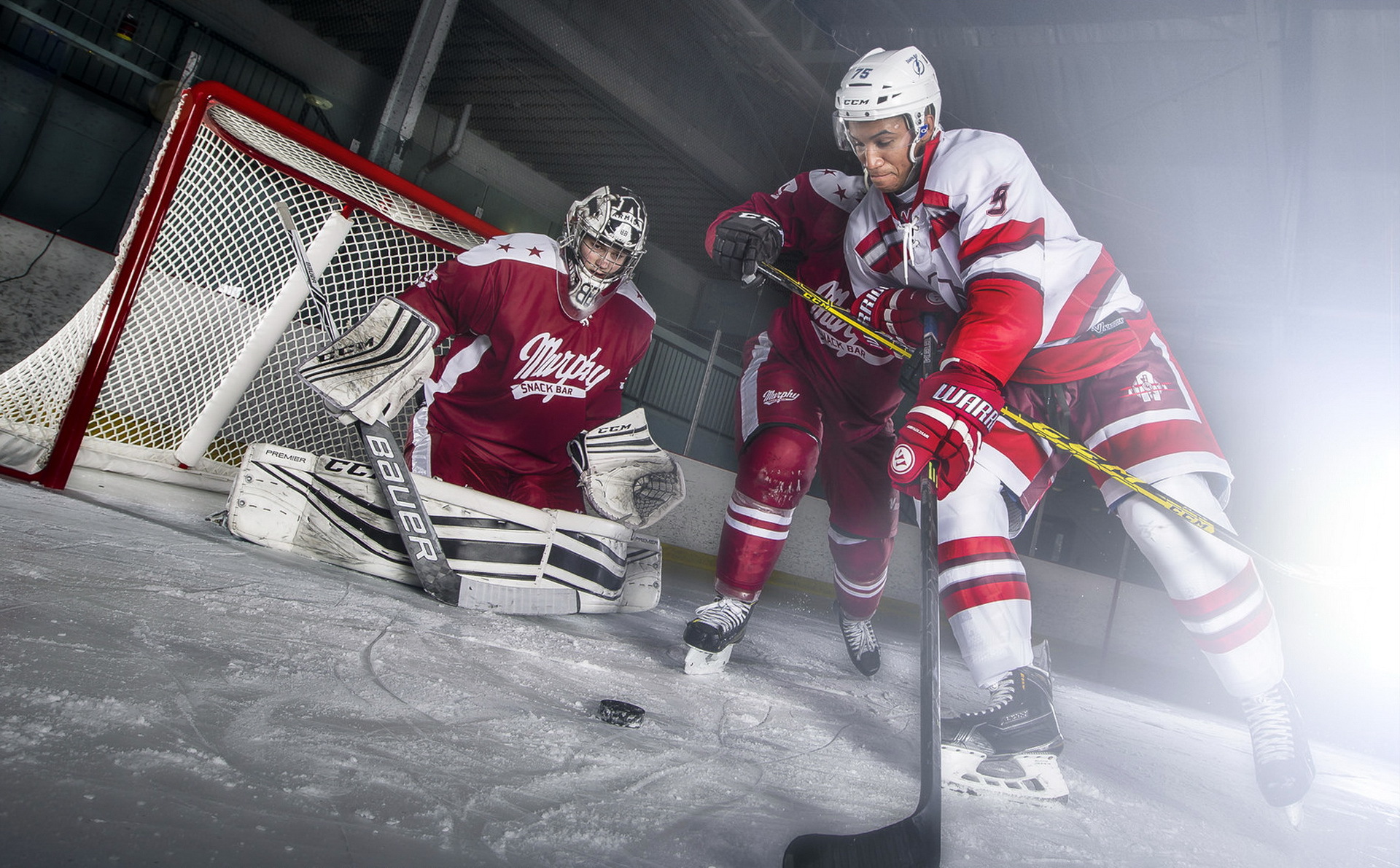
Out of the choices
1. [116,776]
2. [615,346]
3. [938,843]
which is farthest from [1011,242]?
[116,776]

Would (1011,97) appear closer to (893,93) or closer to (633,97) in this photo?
(633,97)

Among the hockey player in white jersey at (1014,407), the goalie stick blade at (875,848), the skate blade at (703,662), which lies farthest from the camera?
the skate blade at (703,662)

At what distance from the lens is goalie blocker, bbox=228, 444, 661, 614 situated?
5.53ft

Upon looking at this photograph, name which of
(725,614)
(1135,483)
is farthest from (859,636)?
(1135,483)

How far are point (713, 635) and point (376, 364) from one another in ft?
3.16

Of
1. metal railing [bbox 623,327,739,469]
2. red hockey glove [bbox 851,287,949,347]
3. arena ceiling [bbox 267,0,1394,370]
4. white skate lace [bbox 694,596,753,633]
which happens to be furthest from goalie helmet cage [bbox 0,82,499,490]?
metal railing [bbox 623,327,739,469]

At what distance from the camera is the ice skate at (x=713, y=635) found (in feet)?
5.05

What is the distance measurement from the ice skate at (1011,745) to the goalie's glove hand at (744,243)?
1105mm

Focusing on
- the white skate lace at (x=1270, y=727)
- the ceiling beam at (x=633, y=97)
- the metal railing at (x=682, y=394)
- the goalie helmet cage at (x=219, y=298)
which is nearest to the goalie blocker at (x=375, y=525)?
the goalie helmet cage at (x=219, y=298)

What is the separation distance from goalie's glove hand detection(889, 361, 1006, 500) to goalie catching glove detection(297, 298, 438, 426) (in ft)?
3.70

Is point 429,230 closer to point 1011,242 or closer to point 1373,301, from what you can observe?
point 1011,242

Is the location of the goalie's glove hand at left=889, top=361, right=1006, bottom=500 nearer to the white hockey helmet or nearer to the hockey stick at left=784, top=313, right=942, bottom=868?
the hockey stick at left=784, top=313, right=942, bottom=868

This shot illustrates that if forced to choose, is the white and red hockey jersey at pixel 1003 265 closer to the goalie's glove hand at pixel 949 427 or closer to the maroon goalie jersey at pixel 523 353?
the goalie's glove hand at pixel 949 427

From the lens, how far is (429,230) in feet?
8.75
